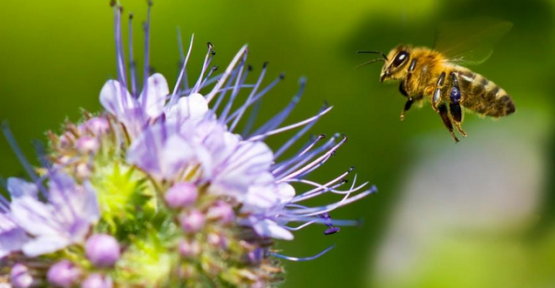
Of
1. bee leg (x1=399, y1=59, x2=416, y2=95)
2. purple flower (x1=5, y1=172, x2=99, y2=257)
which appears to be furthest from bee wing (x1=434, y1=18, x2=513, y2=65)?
purple flower (x1=5, y1=172, x2=99, y2=257)

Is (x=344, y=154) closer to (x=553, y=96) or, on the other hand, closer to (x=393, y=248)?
(x=393, y=248)

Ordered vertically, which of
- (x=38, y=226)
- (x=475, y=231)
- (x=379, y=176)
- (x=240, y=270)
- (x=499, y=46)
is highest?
(x=499, y=46)

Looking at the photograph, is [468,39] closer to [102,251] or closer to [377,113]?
[102,251]

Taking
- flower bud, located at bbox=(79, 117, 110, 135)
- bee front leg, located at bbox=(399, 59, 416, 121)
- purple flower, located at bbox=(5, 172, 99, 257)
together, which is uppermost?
bee front leg, located at bbox=(399, 59, 416, 121)

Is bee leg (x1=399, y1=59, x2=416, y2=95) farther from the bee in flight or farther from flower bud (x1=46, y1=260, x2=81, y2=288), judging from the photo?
flower bud (x1=46, y1=260, x2=81, y2=288)

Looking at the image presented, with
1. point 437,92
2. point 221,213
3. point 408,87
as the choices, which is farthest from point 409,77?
point 221,213

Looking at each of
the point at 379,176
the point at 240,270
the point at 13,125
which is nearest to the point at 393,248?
the point at 379,176

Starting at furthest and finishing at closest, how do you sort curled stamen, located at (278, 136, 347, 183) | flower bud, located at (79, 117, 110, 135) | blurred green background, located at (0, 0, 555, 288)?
blurred green background, located at (0, 0, 555, 288), curled stamen, located at (278, 136, 347, 183), flower bud, located at (79, 117, 110, 135)

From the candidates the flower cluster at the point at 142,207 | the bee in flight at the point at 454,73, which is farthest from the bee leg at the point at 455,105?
the flower cluster at the point at 142,207
